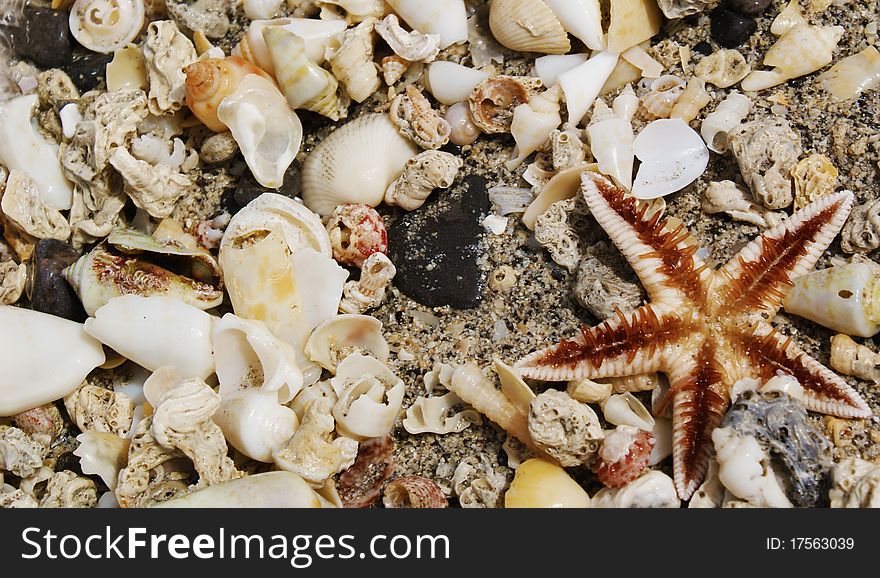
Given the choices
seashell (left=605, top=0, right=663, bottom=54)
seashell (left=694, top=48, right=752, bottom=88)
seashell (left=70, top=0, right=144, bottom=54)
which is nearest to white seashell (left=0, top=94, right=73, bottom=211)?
seashell (left=70, top=0, right=144, bottom=54)

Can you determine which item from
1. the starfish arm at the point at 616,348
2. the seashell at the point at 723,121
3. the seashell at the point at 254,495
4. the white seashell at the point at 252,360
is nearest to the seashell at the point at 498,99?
the seashell at the point at 723,121

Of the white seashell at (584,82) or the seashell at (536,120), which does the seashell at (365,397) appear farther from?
the white seashell at (584,82)

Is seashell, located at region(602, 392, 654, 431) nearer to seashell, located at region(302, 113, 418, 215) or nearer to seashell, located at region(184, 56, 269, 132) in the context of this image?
seashell, located at region(302, 113, 418, 215)

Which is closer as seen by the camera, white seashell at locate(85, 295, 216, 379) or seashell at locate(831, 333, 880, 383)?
seashell at locate(831, 333, 880, 383)

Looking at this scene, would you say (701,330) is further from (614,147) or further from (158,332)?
(158,332)

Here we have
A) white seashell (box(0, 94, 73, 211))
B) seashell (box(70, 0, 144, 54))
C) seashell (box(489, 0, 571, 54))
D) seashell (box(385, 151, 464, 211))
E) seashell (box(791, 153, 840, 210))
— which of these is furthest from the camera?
seashell (box(70, 0, 144, 54))

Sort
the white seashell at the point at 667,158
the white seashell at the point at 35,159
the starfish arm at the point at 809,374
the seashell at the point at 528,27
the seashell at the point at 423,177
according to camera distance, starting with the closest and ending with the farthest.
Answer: the starfish arm at the point at 809,374
the white seashell at the point at 667,158
the seashell at the point at 423,177
the seashell at the point at 528,27
the white seashell at the point at 35,159

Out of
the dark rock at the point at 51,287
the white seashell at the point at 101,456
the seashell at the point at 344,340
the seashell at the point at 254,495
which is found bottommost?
the white seashell at the point at 101,456
